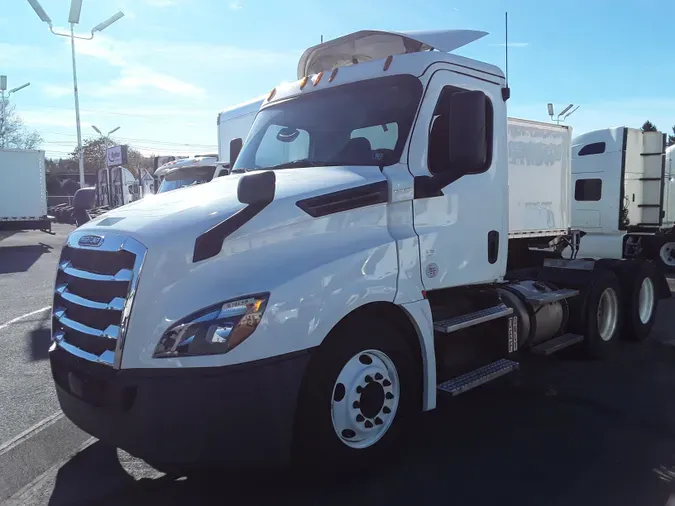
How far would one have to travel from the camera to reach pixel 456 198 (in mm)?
4469

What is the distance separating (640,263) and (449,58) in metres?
4.75

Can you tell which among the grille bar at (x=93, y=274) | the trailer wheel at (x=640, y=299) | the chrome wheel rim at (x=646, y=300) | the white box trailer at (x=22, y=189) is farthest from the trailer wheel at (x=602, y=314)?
the white box trailer at (x=22, y=189)

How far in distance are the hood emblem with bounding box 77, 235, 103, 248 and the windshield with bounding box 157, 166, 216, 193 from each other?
971 cm

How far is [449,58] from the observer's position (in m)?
4.54

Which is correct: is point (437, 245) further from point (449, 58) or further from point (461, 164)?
point (449, 58)

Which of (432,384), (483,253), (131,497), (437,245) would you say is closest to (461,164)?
(437,245)

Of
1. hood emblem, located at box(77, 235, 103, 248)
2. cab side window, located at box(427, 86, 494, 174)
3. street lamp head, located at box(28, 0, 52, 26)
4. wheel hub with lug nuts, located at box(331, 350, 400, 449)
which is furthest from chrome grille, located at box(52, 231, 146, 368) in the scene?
street lamp head, located at box(28, 0, 52, 26)

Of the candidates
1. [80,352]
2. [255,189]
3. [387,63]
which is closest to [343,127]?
[387,63]

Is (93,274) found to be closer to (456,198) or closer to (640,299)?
(456,198)

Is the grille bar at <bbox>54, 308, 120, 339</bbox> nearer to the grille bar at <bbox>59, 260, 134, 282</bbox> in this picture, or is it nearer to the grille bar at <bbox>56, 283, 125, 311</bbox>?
the grille bar at <bbox>56, 283, 125, 311</bbox>

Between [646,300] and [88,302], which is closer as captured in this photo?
[88,302]

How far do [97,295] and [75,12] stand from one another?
26.7 m

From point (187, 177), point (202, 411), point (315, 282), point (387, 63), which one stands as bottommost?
point (202, 411)

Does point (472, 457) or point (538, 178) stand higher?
point (538, 178)
